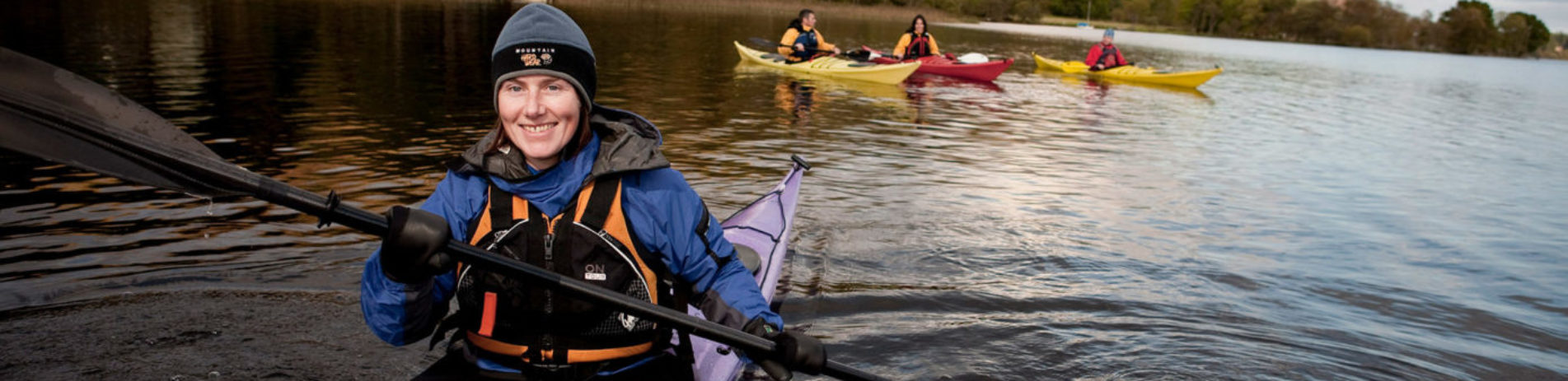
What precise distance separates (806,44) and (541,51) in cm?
1976

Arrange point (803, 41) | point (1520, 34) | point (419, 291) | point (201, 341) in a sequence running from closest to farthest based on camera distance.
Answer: point (419, 291) → point (201, 341) → point (803, 41) → point (1520, 34)

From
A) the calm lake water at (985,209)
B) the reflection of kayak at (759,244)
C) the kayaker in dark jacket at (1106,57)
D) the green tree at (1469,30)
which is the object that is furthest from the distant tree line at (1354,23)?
the reflection of kayak at (759,244)

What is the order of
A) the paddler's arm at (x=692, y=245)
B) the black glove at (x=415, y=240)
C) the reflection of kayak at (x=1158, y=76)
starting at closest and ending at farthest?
the black glove at (x=415, y=240)
the paddler's arm at (x=692, y=245)
the reflection of kayak at (x=1158, y=76)

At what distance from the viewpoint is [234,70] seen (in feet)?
49.3

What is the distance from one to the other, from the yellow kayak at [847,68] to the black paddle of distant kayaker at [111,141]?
18364 millimetres

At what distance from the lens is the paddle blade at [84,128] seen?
1742 mm

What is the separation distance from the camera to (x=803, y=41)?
22.0 meters

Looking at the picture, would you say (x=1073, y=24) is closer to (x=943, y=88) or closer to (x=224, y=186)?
(x=943, y=88)

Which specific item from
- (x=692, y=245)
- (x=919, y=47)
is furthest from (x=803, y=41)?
(x=692, y=245)

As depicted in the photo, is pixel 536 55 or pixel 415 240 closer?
pixel 415 240

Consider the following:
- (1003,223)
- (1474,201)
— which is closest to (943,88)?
(1474,201)

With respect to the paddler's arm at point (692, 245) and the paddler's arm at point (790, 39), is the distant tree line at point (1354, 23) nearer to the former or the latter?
the paddler's arm at point (790, 39)

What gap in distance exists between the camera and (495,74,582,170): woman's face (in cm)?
260

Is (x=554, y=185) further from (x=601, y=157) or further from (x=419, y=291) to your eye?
(x=419, y=291)
